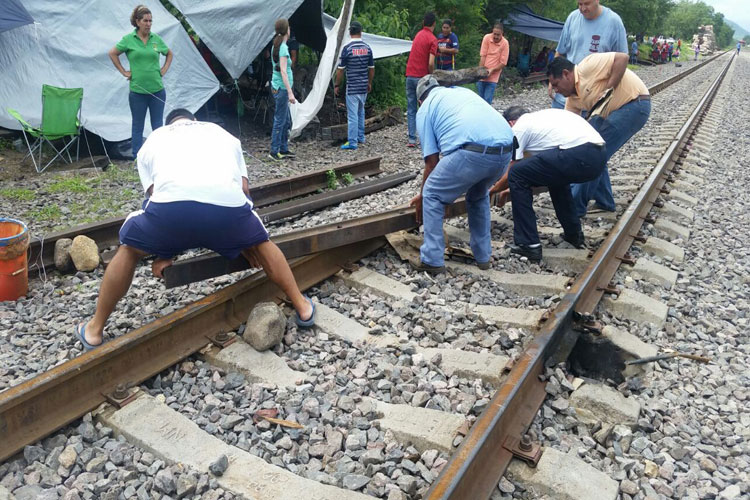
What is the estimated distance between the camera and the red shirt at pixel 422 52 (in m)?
10.1

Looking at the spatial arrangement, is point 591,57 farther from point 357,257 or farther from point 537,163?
point 357,257

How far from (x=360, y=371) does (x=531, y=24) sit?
72.6 feet

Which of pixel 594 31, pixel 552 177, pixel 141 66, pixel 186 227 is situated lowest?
pixel 186 227

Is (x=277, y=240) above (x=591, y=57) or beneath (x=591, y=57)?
beneath


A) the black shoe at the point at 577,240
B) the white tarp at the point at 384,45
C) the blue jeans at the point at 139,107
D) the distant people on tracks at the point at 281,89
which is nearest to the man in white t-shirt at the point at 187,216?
the black shoe at the point at 577,240

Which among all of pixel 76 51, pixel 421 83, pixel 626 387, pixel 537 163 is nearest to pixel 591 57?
pixel 537 163

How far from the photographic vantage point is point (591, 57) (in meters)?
5.38

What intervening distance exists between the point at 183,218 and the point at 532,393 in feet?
6.70

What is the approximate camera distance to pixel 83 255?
4.70 m

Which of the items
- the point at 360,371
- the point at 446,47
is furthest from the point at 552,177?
the point at 446,47

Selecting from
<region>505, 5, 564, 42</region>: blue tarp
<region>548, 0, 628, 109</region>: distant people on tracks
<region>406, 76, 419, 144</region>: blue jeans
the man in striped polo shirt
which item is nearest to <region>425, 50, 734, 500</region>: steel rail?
<region>548, 0, 628, 109</region>: distant people on tracks

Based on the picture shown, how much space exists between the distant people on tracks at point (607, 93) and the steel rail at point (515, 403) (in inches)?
56.7

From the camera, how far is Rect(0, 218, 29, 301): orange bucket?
409 cm

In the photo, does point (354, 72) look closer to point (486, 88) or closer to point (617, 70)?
point (486, 88)
